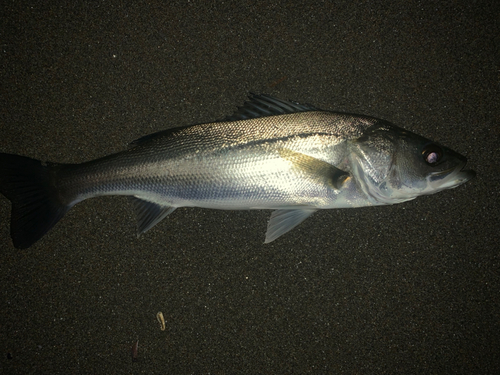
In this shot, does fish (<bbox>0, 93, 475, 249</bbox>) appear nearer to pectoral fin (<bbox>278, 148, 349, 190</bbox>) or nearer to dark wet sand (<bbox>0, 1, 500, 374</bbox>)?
pectoral fin (<bbox>278, 148, 349, 190</bbox>)

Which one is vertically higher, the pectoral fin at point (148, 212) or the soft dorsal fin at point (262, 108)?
the soft dorsal fin at point (262, 108)

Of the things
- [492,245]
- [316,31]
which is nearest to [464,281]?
[492,245]

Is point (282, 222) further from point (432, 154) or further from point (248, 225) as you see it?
point (432, 154)

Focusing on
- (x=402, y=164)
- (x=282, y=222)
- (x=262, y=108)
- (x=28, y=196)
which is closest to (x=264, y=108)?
(x=262, y=108)

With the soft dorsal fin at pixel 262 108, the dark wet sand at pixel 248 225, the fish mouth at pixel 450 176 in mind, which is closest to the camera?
A: the fish mouth at pixel 450 176

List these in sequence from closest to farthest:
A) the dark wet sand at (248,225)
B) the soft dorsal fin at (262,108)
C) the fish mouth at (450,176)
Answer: the fish mouth at (450,176) < the soft dorsal fin at (262,108) < the dark wet sand at (248,225)

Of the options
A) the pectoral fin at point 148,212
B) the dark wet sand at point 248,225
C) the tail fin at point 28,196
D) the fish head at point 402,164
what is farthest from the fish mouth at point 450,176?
the tail fin at point 28,196

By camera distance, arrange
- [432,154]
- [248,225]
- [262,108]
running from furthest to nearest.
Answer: [248,225], [262,108], [432,154]

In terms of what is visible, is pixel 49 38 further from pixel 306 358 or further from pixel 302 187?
pixel 306 358

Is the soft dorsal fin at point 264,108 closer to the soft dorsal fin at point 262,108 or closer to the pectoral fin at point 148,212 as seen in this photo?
the soft dorsal fin at point 262,108
